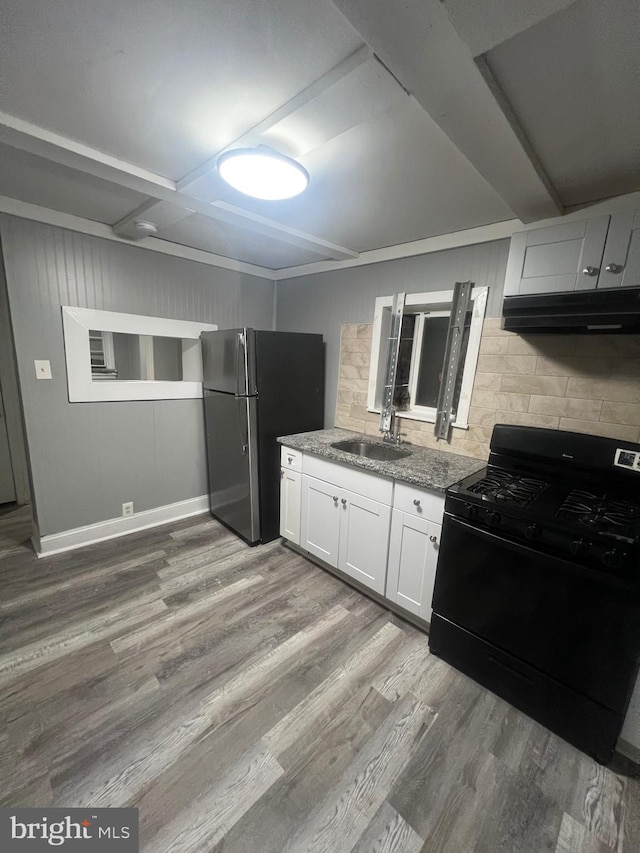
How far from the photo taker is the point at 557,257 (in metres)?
1.56

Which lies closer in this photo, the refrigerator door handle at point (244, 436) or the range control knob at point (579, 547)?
the range control knob at point (579, 547)

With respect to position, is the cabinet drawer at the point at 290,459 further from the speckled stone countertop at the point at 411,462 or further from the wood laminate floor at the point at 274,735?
the wood laminate floor at the point at 274,735

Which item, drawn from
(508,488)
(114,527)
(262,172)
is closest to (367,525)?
(508,488)

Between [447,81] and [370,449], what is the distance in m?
1.98

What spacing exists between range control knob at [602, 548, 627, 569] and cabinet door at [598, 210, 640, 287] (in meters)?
1.07

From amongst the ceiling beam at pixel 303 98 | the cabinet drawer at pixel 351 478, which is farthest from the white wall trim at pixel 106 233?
the cabinet drawer at pixel 351 478

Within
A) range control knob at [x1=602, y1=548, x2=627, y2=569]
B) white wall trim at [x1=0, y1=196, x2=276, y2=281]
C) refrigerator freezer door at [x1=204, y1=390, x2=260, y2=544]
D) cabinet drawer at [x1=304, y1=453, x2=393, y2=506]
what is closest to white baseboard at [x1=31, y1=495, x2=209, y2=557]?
refrigerator freezer door at [x1=204, y1=390, x2=260, y2=544]

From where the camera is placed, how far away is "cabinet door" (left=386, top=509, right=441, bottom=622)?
1754mm

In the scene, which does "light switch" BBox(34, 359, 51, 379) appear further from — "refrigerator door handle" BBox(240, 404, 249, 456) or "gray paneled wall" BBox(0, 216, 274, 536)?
"refrigerator door handle" BBox(240, 404, 249, 456)

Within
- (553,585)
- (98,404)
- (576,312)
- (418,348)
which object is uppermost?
(576,312)

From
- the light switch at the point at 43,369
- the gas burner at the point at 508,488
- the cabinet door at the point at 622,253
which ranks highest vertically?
the cabinet door at the point at 622,253

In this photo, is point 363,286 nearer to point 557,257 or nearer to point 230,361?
point 230,361

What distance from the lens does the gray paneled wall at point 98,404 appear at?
2139mm

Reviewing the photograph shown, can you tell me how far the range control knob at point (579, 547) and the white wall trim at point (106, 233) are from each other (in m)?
3.11
